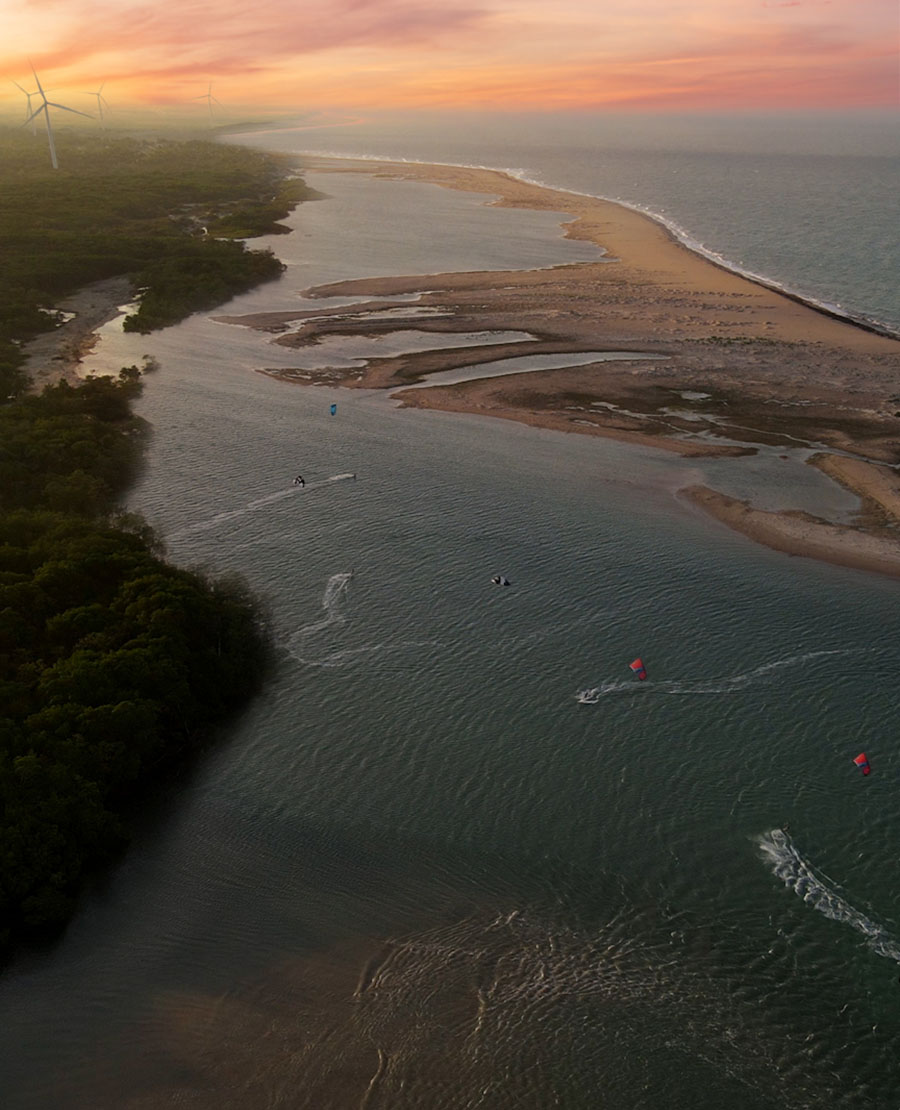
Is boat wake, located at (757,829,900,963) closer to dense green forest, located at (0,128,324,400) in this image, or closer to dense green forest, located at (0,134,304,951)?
dense green forest, located at (0,134,304,951)

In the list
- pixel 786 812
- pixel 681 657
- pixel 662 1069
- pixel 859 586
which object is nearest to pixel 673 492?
pixel 859 586

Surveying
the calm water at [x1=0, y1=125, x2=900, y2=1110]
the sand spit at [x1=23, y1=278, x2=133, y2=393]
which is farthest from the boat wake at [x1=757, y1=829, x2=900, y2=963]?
the sand spit at [x1=23, y1=278, x2=133, y2=393]

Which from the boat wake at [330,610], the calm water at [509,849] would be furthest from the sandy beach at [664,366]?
the boat wake at [330,610]

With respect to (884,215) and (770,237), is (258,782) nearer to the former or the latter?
(770,237)

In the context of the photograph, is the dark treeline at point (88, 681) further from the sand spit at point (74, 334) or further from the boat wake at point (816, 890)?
the sand spit at point (74, 334)

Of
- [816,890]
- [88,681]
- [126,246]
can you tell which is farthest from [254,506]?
[126,246]

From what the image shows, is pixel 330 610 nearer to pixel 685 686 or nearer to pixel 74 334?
pixel 685 686
